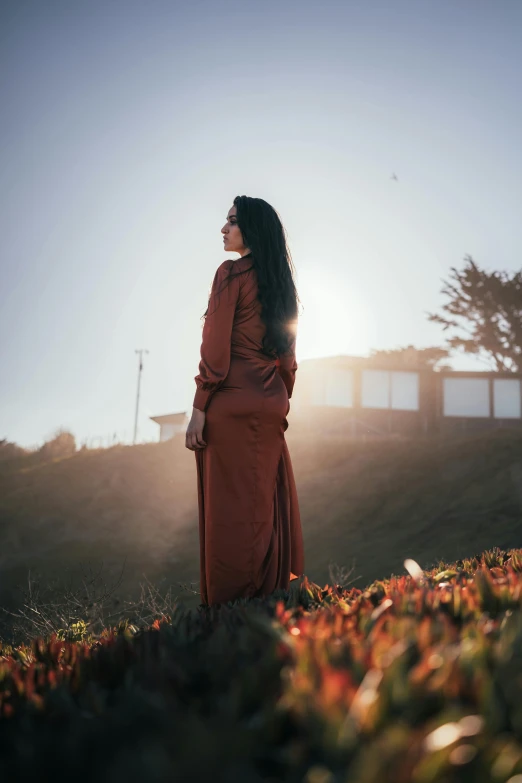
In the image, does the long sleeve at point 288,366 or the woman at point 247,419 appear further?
the long sleeve at point 288,366

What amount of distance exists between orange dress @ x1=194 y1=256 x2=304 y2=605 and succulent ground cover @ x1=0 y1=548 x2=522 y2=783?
4.93ft

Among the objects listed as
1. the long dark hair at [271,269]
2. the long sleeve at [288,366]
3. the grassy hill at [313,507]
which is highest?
the long dark hair at [271,269]

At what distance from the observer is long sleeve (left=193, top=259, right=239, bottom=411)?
10.6 feet

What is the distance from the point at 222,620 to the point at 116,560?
15.6m

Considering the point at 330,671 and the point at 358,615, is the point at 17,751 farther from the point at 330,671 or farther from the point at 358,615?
the point at 358,615

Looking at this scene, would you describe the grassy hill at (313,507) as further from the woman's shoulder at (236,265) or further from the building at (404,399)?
the woman's shoulder at (236,265)

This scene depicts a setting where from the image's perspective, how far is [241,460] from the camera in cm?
319

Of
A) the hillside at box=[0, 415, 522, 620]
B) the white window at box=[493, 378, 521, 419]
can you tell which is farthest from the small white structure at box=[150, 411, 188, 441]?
the white window at box=[493, 378, 521, 419]

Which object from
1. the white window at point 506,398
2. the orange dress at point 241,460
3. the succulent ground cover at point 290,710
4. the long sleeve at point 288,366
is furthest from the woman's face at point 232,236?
the white window at point 506,398

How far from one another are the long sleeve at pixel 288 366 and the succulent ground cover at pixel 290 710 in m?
2.13

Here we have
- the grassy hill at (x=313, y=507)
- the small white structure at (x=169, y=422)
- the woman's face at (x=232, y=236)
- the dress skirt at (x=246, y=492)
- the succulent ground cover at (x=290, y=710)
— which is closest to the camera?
the succulent ground cover at (x=290, y=710)

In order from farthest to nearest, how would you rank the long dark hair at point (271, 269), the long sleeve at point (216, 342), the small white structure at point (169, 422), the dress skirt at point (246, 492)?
the small white structure at point (169, 422) < the long dark hair at point (271, 269) < the long sleeve at point (216, 342) < the dress skirt at point (246, 492)

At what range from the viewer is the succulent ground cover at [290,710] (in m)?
0.83

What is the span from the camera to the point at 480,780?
834 mm
